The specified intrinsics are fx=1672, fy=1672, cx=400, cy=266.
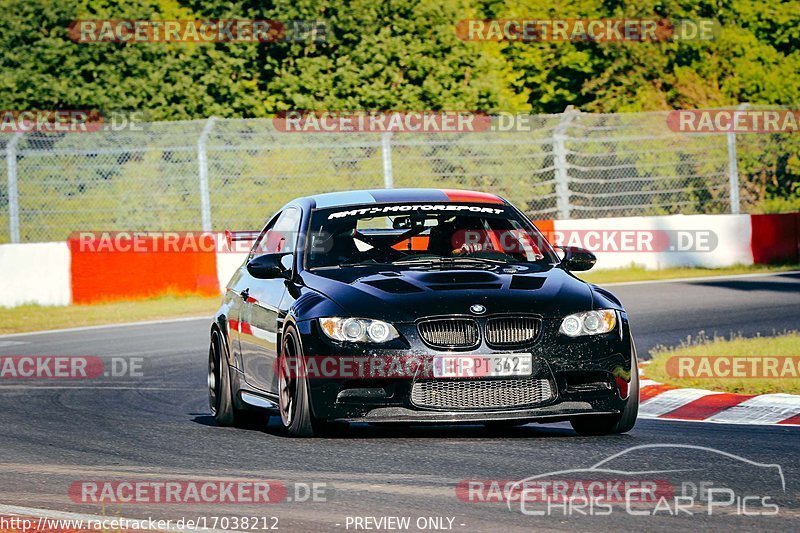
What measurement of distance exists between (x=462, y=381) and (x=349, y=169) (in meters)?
15.3

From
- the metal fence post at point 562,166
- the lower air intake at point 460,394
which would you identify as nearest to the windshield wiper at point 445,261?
the lower air intake at point 460,394

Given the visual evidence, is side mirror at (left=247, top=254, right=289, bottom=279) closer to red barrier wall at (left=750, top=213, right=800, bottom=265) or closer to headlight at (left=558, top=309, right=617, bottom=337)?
headlight at (left=558, top=309, right=617, bottom=337)

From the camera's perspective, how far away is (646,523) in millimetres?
6664

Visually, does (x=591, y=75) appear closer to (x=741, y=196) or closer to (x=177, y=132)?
(x=741, y=196)

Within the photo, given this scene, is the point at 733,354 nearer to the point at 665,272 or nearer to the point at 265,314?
the point at 265,314

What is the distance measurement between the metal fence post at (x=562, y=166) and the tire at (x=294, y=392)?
1555 cm

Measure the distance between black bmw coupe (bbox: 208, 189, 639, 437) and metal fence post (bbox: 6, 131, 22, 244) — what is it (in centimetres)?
1275

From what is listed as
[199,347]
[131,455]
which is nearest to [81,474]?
[131,455]

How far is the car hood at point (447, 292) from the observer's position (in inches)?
363

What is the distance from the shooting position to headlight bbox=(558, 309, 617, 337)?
9312mm

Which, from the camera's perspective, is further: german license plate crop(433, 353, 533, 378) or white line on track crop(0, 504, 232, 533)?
german license plate crop(433, 353, 533, 378)

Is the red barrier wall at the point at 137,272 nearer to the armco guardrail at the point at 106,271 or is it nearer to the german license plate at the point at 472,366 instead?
the armco guardrail at the point at 106,271

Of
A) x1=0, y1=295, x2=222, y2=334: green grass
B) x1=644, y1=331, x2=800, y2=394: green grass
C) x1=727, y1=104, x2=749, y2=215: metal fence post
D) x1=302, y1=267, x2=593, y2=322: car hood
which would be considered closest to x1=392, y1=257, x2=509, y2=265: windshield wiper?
x1=302, y1=267, x2=593, y2=322: car hood

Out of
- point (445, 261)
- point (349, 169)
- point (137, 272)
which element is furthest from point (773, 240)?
point (445, 261)
